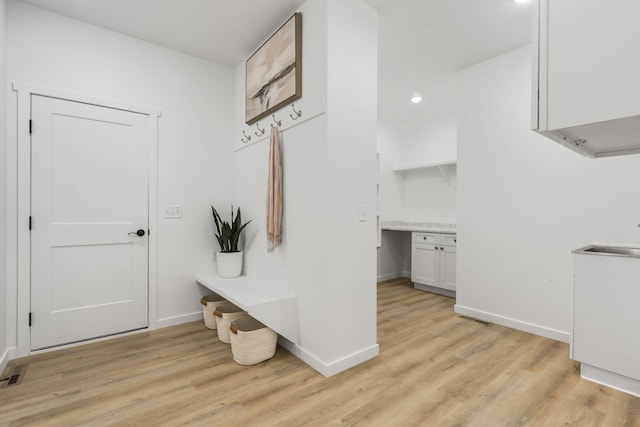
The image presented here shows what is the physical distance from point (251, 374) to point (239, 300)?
0.51 m

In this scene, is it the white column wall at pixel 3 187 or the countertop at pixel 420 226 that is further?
the countertop at pixel 420 226

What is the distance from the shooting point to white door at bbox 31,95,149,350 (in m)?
2.52

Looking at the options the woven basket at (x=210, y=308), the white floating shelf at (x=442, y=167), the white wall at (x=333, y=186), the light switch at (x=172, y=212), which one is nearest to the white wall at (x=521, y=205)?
the white floating shelf at (x=442, y=167)

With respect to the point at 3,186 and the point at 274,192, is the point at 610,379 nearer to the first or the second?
the point at 274,192

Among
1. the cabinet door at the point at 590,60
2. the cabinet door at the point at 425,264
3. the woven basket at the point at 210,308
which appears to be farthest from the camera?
the cabinet door at the point at 425,264

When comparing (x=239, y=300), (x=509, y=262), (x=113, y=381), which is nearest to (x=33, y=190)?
(x=113, y=381)

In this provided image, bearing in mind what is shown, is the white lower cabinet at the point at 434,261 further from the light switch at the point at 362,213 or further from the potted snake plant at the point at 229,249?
the potted snake plant at the point at 229,249

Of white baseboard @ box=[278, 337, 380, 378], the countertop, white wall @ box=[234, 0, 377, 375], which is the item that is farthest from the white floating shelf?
white baseboard @ box=[278, 337, 380, 378]

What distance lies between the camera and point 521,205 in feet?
9.78

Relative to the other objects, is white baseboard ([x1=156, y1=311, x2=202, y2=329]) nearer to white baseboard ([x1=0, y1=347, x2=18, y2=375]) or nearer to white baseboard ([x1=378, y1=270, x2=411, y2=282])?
white baseboard ([x1=0, y1=347, x2=18, y2=375])

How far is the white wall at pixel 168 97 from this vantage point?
98.6 inches

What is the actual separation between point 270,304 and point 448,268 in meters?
2.74

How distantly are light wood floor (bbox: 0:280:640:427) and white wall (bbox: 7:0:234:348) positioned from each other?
29.9 inches

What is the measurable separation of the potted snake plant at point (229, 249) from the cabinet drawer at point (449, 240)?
2.63 metres
